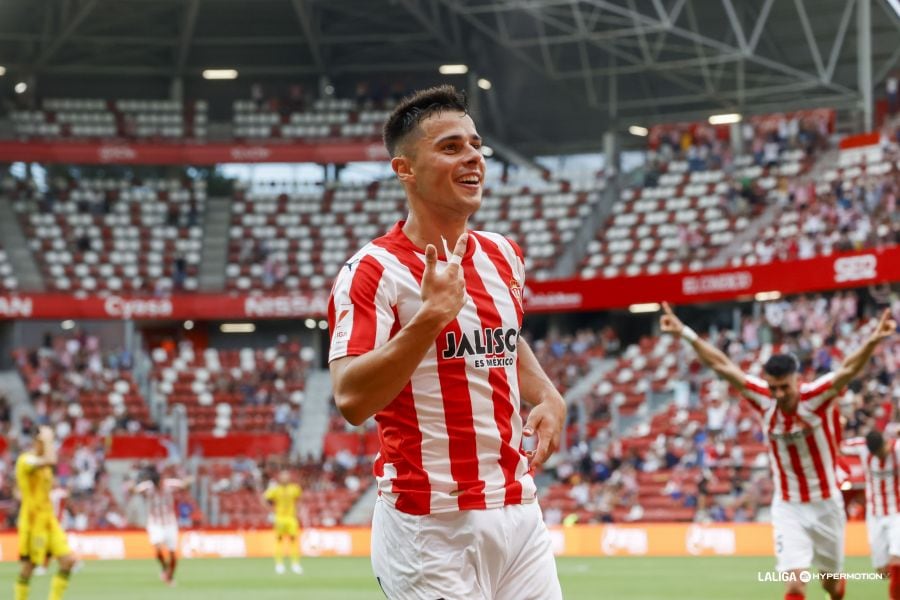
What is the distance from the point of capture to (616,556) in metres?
32.2

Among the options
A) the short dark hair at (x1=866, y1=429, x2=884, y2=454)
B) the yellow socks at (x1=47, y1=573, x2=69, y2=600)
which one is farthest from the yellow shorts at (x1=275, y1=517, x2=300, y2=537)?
the short dark hair at (x1=866, y1=429, x2=884, y2=454)

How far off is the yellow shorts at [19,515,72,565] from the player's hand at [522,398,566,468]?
40.6 feet

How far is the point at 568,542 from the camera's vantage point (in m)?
33.2

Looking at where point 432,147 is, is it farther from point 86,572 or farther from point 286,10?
point 286,10

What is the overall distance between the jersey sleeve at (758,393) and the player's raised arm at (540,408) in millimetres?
6511

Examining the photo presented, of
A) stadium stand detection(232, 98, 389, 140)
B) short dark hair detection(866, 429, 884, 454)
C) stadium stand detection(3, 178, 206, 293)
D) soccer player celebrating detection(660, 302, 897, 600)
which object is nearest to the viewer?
soccer player celebrating detection(660, 302, 897, 600)

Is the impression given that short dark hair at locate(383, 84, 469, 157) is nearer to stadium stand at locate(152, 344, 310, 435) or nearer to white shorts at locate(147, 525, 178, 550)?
white shorts at locate(147, 525, 178, 550)

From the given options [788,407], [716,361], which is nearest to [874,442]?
[788,407]

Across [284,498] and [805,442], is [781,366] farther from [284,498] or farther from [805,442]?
[284,498]

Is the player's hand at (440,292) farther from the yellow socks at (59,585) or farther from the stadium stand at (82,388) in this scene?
the stadium stand at (82,388)

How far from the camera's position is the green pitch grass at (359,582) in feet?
66.1

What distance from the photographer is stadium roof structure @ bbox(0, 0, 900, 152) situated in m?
43.8

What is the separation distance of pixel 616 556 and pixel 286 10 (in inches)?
1049

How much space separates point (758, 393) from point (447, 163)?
24.1ft
